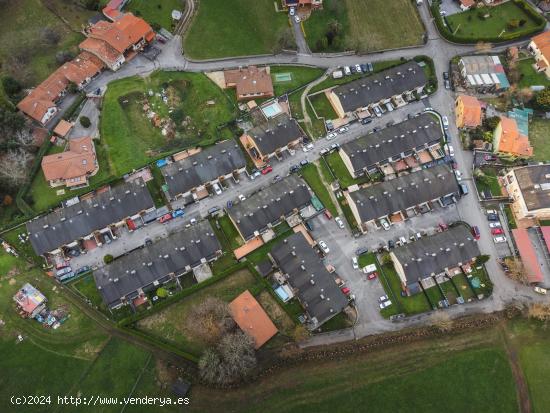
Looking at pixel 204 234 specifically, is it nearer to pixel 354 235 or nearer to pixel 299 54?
pixel 354 235

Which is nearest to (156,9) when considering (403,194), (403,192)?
(403,192)

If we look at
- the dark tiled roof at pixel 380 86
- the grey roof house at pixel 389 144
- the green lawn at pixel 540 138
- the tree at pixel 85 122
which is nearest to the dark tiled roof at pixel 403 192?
the grey roof house at pixel 389 144

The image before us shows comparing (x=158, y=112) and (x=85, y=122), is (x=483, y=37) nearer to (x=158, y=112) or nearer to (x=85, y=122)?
(x=158, y=112)

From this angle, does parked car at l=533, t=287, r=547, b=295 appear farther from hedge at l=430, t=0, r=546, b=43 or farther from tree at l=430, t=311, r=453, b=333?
hedge at l=430, t=0, r=546, b=43

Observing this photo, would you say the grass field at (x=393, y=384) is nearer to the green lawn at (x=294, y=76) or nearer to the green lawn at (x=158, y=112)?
the green lawn at (x=158, y=112)

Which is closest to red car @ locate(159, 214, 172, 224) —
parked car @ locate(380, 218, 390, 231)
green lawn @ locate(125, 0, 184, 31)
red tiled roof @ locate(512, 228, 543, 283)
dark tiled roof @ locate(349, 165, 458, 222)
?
dark tiled roof @ locate(349, 165, 458, 222)

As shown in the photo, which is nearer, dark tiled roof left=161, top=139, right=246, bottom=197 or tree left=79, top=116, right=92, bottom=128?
dark tiled roof left=161, top=139, right=246, bottom=197
